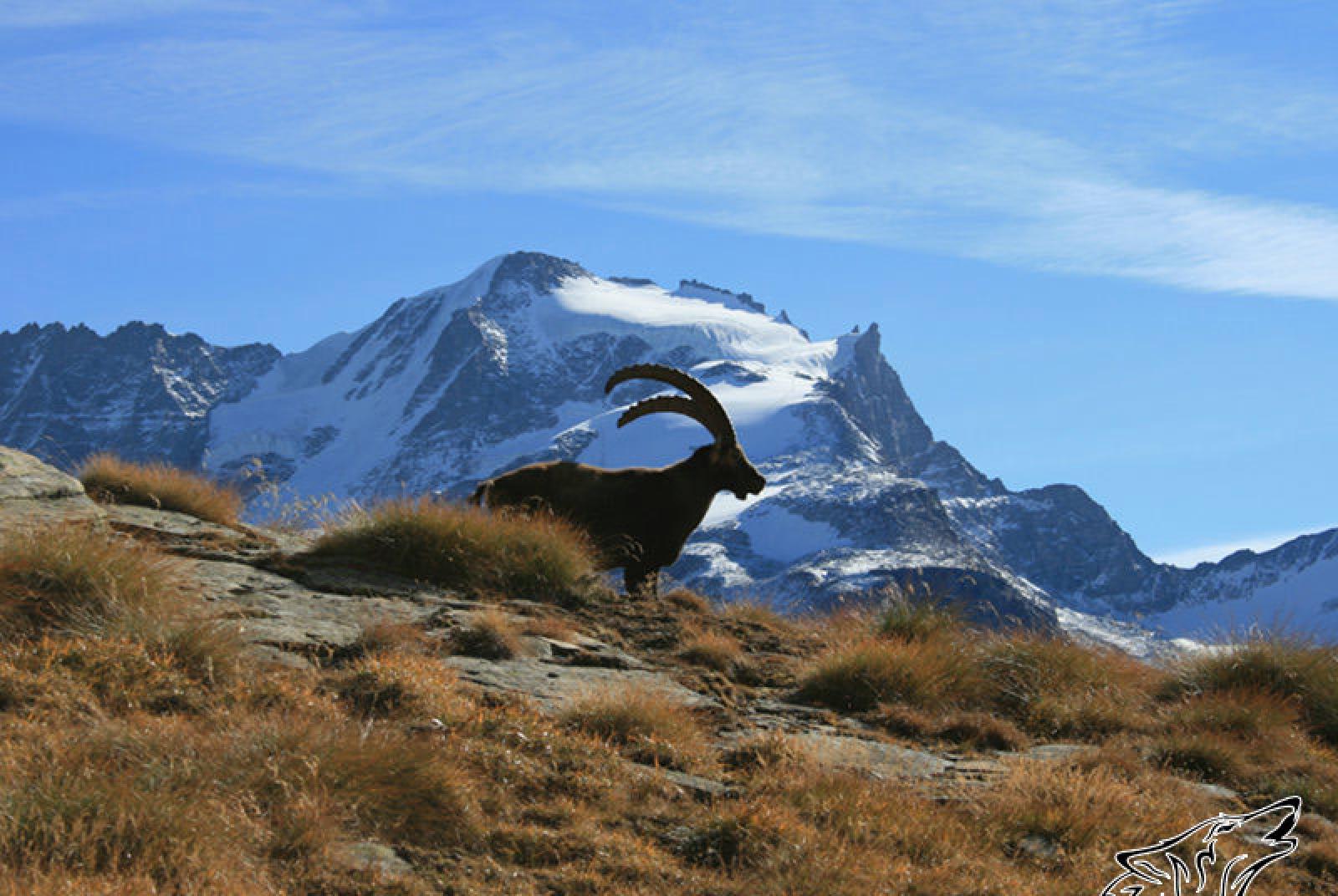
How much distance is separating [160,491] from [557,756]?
26.4ft

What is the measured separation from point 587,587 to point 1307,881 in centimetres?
648

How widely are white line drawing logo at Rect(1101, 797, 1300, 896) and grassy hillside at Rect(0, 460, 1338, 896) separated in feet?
0.39

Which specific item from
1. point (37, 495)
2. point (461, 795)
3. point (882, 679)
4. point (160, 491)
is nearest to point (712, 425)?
point (882, 679)

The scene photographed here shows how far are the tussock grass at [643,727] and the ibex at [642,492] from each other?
210 inches

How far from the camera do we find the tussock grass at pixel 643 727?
7305mm

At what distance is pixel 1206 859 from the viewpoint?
6.40 meters

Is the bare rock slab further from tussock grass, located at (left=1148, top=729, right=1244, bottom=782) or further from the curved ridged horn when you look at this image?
the curved ridged horn

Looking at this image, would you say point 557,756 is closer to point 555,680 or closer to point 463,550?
point 555,680

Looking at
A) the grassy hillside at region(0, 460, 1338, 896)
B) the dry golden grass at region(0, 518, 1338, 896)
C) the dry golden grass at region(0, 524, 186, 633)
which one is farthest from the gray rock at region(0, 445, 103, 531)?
the dry golden grass at region(0, 518, 1338, 896)

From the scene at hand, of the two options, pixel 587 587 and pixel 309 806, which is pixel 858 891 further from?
pixel 587 587

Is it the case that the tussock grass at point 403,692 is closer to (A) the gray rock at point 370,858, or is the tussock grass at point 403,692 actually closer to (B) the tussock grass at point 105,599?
(B) the tussock grass at point 105,599

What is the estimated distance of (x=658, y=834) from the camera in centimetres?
622

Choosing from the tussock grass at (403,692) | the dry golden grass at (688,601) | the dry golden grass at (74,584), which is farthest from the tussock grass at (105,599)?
the dry golden grass at (688,601)

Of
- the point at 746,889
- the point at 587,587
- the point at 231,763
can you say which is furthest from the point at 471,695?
the point at 587,587
